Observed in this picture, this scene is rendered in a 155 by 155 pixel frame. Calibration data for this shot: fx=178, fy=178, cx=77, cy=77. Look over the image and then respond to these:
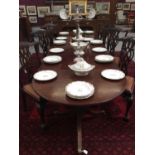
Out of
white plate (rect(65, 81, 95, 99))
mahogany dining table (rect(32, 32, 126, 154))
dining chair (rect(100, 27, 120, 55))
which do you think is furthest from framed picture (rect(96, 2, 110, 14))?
white plate (rect(65, 81, 95, 99))

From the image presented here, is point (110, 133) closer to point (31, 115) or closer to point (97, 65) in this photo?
point (97, 65)

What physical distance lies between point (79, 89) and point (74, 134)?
833 mm

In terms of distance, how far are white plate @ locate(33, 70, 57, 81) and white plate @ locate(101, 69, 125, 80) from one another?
546mm

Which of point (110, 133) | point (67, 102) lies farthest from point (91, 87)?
point (110, 133)

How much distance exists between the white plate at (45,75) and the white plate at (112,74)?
0.55m

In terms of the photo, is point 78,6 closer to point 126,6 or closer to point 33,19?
point 33,19

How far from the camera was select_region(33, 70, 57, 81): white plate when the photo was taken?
189 centimetres

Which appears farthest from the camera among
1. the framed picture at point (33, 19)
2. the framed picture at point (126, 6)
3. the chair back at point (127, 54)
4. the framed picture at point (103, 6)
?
the framed picture at point (126, 6)

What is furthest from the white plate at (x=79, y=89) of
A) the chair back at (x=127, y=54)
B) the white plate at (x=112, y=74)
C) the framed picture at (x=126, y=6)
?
the framed picture at (x=126, y=6)

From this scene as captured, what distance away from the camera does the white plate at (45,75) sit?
189 centimetres

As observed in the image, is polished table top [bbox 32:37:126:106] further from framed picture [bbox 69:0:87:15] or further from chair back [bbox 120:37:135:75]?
framed picture [bbox 69:0:87:15]

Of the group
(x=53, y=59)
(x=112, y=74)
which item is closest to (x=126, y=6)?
(x=53, y=59)

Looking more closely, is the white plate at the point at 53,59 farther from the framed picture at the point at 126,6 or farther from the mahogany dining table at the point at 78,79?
the framed picture at the point at 126,6

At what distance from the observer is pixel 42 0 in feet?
24.6
